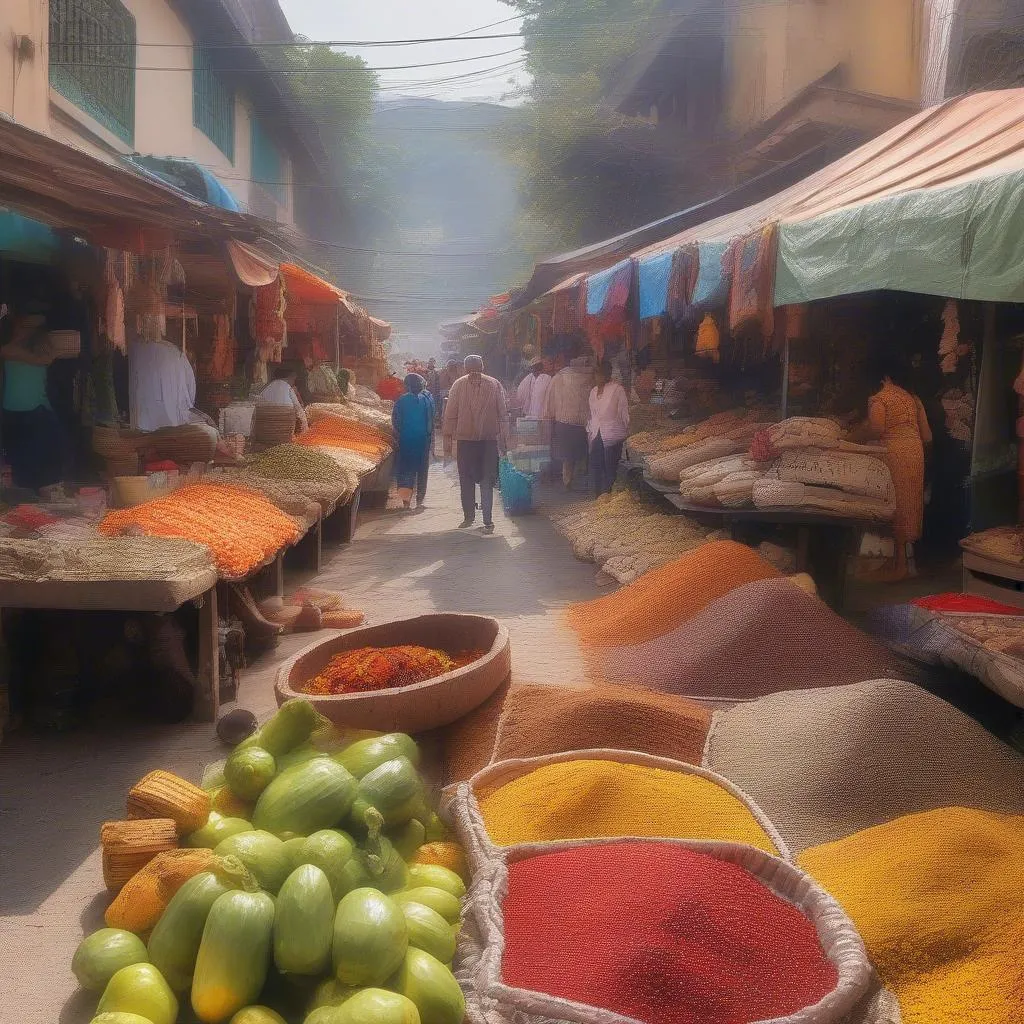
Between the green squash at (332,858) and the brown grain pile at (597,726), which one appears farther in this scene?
the brown grain pile at (597,726)

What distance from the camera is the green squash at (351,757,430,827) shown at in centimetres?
283

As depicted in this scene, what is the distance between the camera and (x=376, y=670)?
3787mm

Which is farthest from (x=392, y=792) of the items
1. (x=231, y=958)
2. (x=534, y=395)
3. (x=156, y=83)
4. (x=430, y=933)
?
(x=534, y=395)

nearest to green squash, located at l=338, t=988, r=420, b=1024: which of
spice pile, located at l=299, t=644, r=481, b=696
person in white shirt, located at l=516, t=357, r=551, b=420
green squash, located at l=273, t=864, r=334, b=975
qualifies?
green squash, located at l=273, t=864, r=334, b=975

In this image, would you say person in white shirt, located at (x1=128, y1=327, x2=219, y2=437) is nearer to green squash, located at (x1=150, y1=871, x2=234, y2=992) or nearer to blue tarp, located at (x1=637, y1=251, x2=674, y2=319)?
blue tarp, located at (x1=637, y1=251, x2=674, y2=319)

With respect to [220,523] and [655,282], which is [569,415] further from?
[220,523]

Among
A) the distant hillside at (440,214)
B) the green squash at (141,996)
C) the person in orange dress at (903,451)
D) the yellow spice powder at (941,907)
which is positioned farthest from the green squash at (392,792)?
the distant hillside at (440,214)

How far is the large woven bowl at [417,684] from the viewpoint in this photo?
3.51 m

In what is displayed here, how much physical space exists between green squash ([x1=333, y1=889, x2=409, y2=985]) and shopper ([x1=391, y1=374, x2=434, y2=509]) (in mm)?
9495

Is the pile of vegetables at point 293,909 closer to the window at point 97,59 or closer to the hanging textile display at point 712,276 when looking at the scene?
the hanging textile display at point 712,276

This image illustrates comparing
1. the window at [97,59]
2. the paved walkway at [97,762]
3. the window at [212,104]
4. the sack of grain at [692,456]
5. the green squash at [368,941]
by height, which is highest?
the window at [212,104]

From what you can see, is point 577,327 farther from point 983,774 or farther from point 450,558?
point 983,774

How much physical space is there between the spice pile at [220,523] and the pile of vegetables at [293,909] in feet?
6.26

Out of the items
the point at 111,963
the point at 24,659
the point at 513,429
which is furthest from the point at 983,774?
the point at 513,429
